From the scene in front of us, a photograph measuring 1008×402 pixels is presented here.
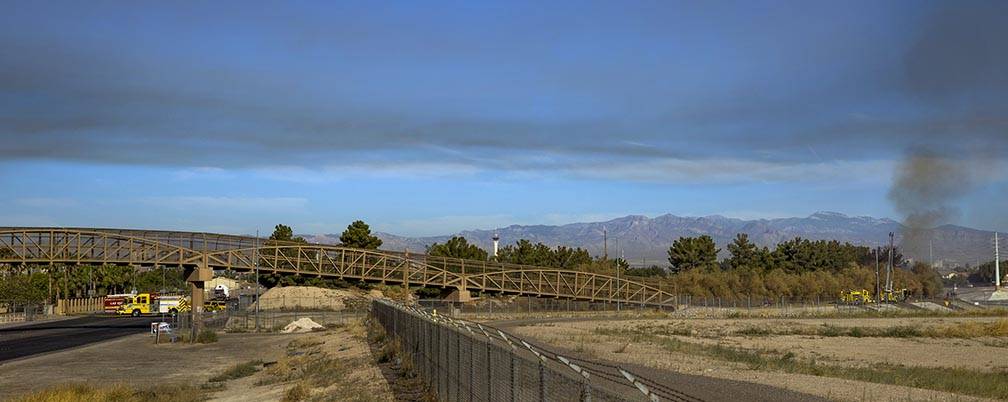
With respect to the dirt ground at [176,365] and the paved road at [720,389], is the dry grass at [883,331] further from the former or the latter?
the paved road at [720,389]

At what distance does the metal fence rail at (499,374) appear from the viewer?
12.8 meters

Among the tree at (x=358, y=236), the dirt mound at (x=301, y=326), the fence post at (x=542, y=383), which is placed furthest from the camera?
the tree at (x=358, y=236)

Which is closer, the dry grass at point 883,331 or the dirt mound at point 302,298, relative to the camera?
the dry grass at point 883,331

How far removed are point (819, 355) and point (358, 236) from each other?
94.3m

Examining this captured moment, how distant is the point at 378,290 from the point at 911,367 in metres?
98.4

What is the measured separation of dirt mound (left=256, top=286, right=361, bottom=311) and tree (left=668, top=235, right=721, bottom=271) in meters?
69.4

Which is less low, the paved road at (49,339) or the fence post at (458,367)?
the fence post at (458,367)

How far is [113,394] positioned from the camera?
1131 inches

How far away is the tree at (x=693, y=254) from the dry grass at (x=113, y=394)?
459 feet

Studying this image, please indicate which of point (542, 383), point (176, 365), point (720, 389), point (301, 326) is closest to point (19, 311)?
point (301, 326)

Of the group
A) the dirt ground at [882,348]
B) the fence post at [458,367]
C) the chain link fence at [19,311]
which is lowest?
the chain link fence at [19,311]

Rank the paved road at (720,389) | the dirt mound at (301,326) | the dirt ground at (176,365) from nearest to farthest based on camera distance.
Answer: the paved road at (720,389) < the dirt ground at (176,365) < the dirt mound at (301,326)

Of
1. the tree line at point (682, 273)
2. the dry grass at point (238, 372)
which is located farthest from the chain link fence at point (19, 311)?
the dry grass at point (238, 372)

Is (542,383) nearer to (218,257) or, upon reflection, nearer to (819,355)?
(819,355)
